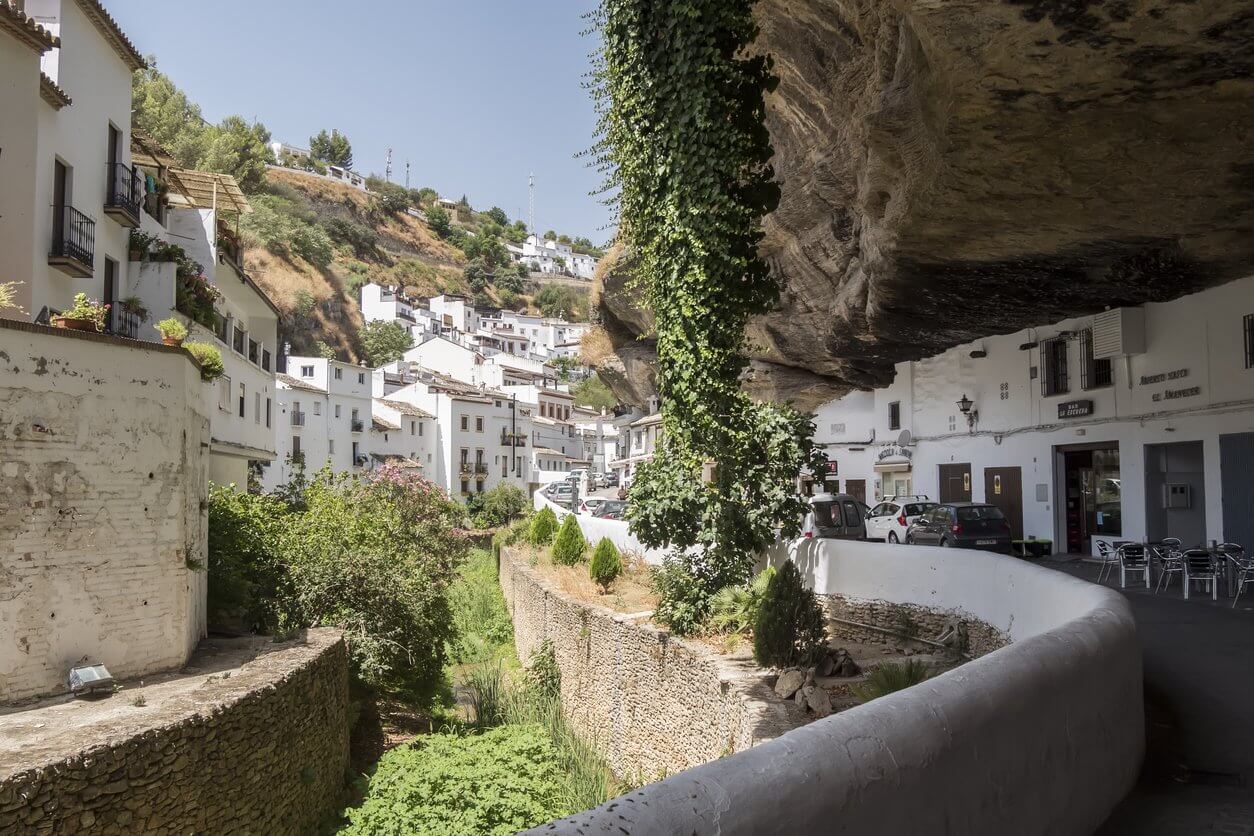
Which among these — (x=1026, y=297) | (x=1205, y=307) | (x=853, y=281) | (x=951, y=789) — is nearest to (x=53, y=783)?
(x=951, y=789)

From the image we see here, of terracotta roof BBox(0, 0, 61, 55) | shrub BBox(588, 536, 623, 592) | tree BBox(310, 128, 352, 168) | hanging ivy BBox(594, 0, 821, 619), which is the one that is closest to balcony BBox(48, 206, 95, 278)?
terracotta roof BBox(0, 0, 61, 55)

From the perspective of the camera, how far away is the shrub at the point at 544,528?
97.0 ft

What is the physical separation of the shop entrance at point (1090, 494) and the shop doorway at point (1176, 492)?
82cm

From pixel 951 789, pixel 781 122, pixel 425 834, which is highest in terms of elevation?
pixel 781 122

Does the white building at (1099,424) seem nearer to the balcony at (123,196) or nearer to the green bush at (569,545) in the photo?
the green bush at (569,545)

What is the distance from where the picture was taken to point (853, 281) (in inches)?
697

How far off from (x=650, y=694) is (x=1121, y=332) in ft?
39.3

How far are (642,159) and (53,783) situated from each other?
986 cm

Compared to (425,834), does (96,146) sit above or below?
above

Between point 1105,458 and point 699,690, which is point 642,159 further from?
point 1105,458

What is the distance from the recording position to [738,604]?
12633mm

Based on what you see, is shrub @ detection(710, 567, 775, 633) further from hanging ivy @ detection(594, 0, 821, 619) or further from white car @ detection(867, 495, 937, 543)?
white car @ detection(867, 495, 937, 543)

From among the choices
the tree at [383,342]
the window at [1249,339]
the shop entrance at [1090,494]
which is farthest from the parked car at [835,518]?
the tree at [383,342]

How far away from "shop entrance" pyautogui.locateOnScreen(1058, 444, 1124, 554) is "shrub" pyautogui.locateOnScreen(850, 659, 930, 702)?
1340cm
